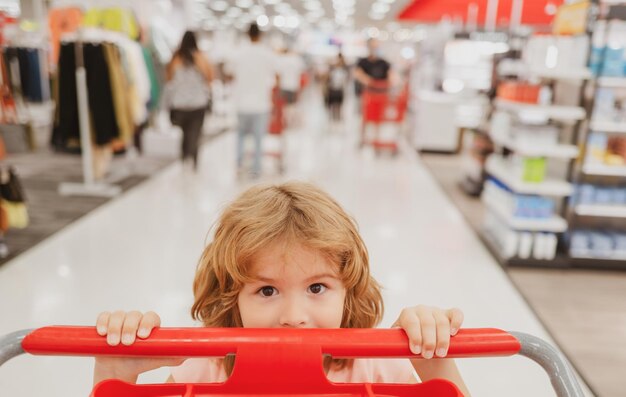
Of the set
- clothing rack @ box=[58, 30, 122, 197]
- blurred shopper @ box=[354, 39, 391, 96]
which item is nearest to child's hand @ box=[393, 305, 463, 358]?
clothing rack @ box=[58, 30, 122, 197]

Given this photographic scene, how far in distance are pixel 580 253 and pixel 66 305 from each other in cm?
388

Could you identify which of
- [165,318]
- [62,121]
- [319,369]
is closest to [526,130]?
[165,318]

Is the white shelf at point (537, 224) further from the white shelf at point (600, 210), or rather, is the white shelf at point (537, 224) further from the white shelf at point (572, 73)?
the white shelf at point (572, 73)

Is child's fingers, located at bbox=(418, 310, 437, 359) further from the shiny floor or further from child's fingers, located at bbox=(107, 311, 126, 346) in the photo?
the shiny floor

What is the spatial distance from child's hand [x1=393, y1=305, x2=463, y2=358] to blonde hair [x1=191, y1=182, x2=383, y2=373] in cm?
23

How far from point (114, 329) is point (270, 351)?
0.26 m

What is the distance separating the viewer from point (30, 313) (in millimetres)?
3189

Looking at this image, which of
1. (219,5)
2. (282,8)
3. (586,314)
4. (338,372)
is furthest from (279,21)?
(338,372)

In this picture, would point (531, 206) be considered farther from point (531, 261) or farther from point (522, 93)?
point (522, 93)

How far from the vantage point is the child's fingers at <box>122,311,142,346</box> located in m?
0.86

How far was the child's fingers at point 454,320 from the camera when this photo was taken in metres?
0.91

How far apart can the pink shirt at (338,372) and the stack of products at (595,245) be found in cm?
364

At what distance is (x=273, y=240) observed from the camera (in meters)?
1.05

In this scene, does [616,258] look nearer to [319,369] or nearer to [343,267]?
[343,267]
